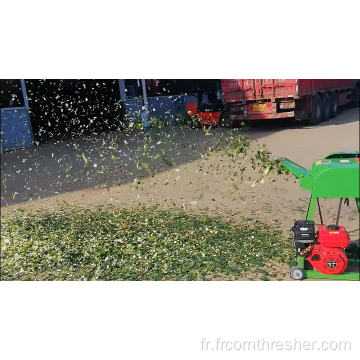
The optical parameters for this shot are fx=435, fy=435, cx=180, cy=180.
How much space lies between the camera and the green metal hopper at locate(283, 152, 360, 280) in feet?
9.11

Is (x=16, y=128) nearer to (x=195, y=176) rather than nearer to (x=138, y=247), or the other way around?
Answer: (x=138, y=247)

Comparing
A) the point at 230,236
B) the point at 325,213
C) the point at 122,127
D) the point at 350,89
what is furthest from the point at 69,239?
the point at 350,89

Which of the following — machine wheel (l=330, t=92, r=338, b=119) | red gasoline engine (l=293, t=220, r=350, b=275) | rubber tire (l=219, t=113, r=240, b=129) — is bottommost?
red gasoline engine (l=293, t=220, r=350, b=275)

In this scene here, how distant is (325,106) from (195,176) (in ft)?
3.92

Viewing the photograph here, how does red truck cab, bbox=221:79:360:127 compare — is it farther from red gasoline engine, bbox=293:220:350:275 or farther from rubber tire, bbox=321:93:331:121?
red gasoline engine, bbox=293:220:350:275

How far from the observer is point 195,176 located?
3578 millimetres

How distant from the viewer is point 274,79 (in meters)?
3.17

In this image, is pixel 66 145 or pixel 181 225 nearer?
pixel 181 225

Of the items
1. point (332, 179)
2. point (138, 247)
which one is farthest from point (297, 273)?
point (138, 247)

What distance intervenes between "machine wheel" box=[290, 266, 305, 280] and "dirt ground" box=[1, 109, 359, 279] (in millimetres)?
373

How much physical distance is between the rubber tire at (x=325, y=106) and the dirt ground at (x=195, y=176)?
0.08 meters

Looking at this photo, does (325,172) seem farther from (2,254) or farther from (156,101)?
(2,254)

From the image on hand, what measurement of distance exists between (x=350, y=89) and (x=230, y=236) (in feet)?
4.70

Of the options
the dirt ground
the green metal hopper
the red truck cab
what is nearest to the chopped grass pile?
the dirt ground
